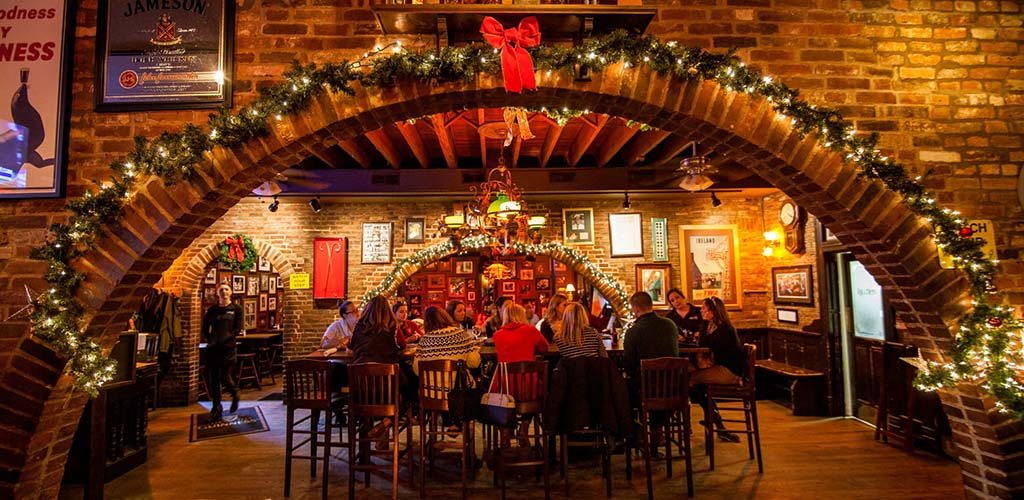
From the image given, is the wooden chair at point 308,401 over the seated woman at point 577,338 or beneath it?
beneath

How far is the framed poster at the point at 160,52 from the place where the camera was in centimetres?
336

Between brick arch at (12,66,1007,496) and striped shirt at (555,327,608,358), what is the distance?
68.7 inches

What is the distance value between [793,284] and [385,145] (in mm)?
6207

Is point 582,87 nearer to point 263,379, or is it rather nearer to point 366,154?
point 366,154

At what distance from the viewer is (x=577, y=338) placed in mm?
4293

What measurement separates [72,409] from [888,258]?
5.32m

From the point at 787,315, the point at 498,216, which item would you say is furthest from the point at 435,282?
the point at 787,315

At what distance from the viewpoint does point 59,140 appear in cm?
333

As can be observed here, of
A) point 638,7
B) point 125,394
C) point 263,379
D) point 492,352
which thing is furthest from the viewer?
point 263,379

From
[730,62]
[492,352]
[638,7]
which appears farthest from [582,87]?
[492,352]

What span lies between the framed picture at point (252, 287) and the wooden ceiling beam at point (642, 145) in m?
8.22

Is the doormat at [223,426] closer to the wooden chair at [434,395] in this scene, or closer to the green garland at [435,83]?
the wooden chair at [434,395]

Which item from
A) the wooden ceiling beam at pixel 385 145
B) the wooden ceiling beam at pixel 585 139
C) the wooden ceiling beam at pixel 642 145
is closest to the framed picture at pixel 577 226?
the wooden ceiling beam at pixel 585 139

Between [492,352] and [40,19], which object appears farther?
[492,352]
